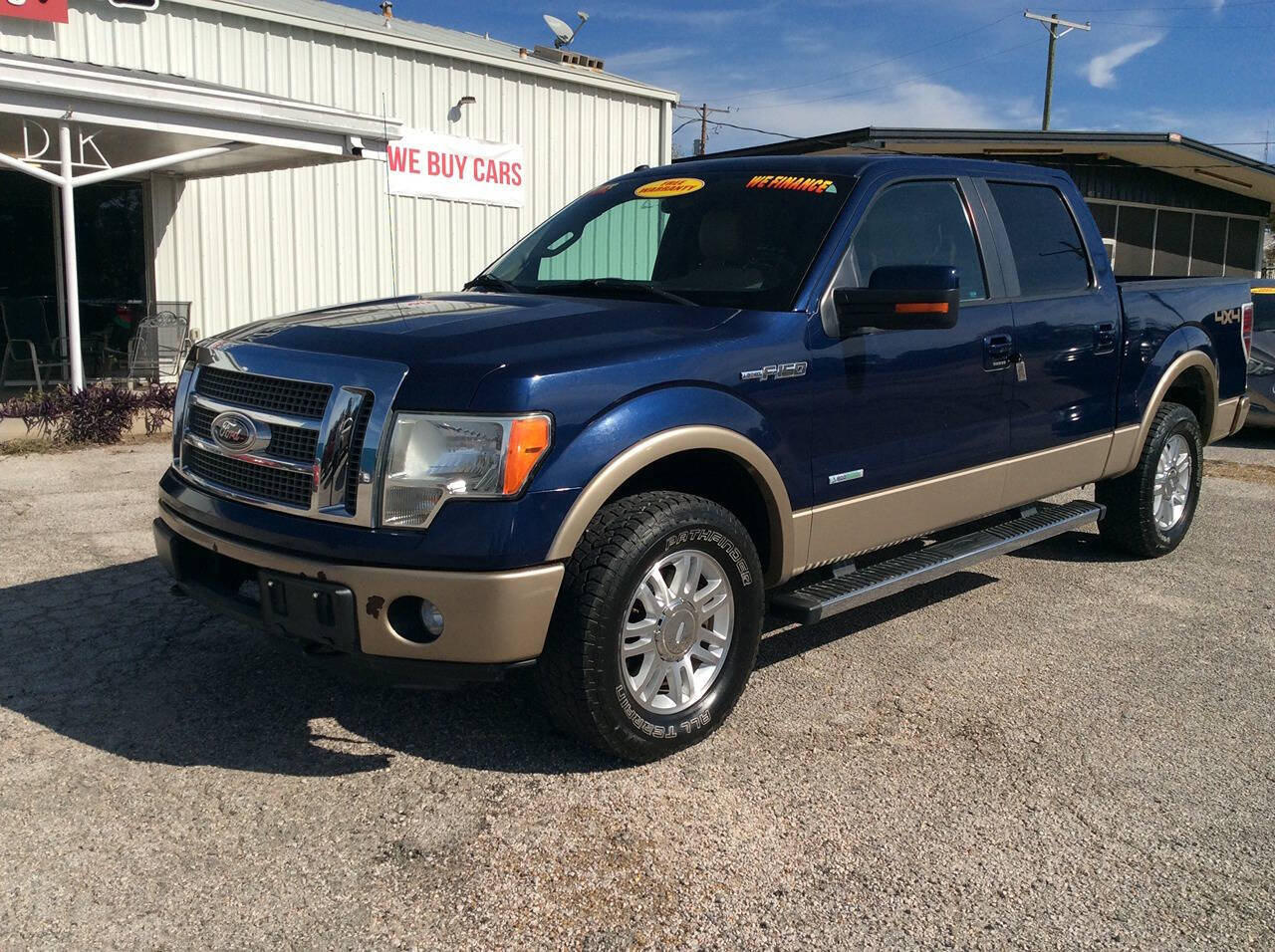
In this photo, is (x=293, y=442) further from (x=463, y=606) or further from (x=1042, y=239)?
(x=1042, y=239)

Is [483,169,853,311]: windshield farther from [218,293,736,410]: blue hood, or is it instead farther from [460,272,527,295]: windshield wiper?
[218,293,736,410]: blue hood

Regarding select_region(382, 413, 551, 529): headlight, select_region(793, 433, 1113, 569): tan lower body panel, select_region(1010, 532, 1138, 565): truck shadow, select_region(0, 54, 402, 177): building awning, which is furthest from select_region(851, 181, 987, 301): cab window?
select_region(0, 54, 402, 177): building awning

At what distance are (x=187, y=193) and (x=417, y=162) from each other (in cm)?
292

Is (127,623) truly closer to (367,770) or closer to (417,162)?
(367,770)

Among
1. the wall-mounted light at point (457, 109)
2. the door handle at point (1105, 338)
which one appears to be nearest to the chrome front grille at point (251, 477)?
the door handle at point (1105, 338)

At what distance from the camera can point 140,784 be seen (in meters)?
3.39

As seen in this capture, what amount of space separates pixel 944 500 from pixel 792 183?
1.43 metres

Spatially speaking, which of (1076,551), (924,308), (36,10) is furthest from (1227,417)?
(36,10)

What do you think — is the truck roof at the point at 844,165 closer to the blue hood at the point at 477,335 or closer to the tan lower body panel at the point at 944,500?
the blue hood at the point at 477,335

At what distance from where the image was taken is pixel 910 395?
170 inches

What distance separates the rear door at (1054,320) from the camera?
495cm

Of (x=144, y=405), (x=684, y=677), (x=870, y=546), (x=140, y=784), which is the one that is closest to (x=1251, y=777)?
(x=870, y=546)

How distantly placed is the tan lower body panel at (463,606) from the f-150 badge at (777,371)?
3.22ft

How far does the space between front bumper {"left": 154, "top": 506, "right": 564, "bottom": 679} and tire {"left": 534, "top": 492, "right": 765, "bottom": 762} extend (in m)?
0.12
